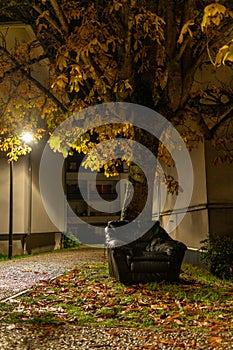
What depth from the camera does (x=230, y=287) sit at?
854 centimetres

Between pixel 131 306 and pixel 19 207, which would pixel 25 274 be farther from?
pixel 19 207

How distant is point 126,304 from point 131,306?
197 mm

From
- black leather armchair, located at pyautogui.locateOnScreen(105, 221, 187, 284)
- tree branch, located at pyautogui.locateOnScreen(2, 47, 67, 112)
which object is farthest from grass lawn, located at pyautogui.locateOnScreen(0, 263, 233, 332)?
tree branch, located at pyautogui.locateOnScreen(2, 47, 67, 112)

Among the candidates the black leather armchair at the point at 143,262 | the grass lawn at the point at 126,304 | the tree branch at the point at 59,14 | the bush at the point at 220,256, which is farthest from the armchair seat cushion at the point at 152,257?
the tree branch at the point at 59,14

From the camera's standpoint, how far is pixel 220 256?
10.1 m

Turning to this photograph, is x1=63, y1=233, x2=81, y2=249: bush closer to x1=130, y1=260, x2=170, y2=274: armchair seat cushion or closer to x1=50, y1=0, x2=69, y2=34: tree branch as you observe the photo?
x1=130, y1=260, x2=170, y2=274: armchair seat cushion

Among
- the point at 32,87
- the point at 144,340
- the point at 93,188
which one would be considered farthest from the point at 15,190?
the point at 93,188

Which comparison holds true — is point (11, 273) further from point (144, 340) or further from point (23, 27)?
point (23, 27)

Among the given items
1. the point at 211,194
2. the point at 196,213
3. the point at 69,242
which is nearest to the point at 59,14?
the point at 211,194

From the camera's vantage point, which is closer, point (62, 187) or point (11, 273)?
point (11, 273)

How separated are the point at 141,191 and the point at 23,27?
9.12 m

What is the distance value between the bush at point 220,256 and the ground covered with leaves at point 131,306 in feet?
2.64

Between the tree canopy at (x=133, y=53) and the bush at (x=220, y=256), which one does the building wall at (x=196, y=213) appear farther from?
the tree canopy at (x=133, y=53)

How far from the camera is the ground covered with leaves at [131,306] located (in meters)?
5.33
